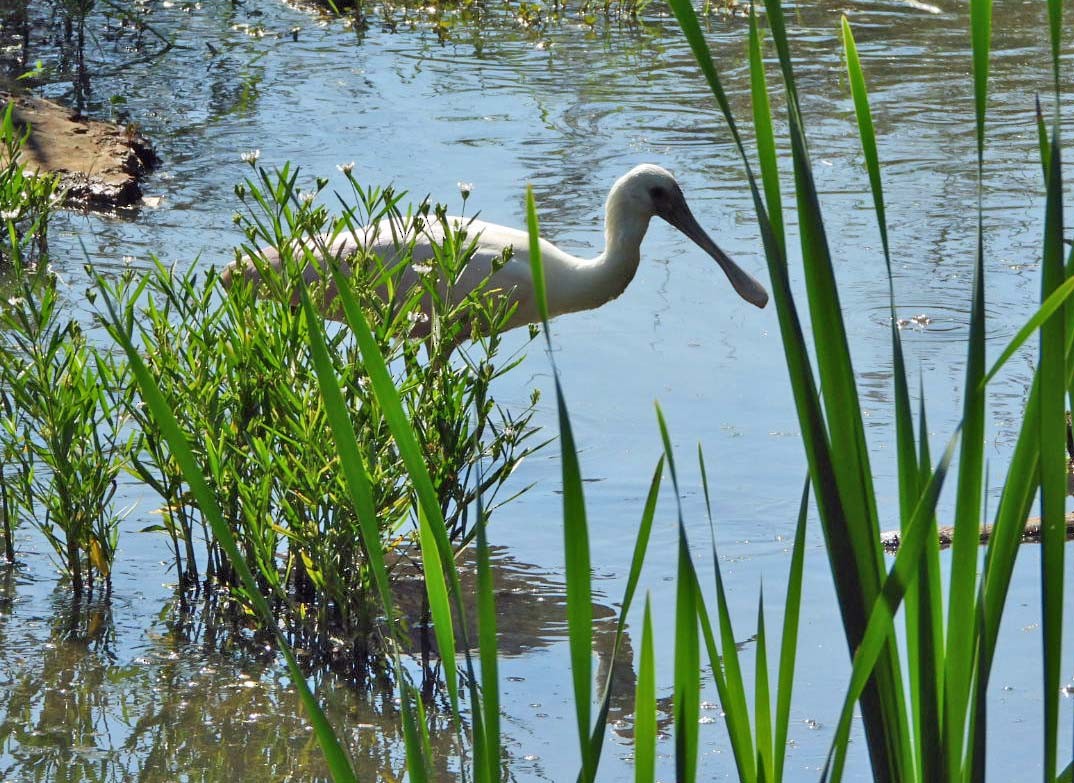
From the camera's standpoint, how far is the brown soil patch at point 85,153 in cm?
632

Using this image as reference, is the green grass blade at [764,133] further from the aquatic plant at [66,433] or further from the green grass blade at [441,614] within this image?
the aquatic plant at [66,433]

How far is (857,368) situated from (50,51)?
225 inches

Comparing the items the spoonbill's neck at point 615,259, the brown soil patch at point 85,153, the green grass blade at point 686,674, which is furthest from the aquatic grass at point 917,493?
the brown soil patch at point 85,153

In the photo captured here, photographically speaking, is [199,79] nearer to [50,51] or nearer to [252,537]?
[50,51]

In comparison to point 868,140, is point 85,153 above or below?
below

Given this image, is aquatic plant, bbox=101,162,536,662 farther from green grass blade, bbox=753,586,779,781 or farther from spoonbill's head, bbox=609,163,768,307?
spoonbill's head, bbox=609,163,768,307

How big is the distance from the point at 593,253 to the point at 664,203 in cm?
118

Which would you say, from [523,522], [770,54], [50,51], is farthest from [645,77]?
[523,522]

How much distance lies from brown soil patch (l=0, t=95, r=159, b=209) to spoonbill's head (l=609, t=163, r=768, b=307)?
240 cm

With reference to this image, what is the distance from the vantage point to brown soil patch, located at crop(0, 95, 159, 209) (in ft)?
20.7

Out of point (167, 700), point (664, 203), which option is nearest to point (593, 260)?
point (664, 203)

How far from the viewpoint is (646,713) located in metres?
1.30

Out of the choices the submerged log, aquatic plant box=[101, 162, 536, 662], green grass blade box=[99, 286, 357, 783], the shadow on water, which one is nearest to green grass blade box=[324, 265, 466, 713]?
green grass blade box=[99, 286, 357, 783]

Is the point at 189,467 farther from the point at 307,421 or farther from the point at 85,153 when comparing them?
the point at 85,153
